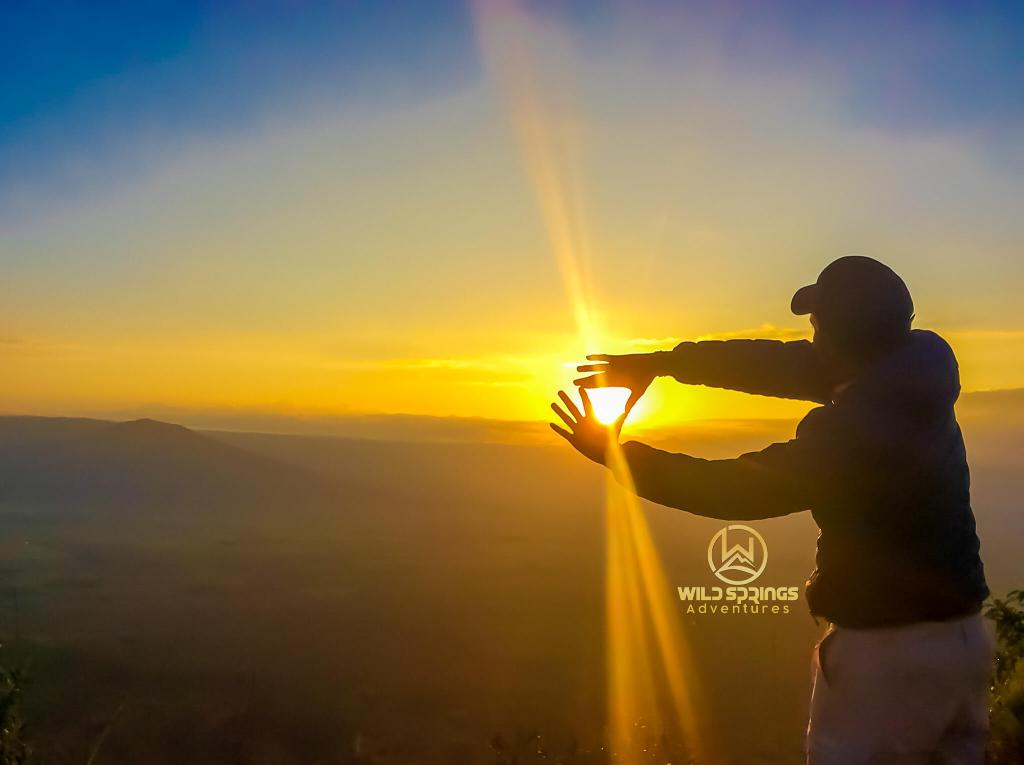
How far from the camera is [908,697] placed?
2369 mm

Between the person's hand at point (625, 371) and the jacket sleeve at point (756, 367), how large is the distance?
0.08 meters

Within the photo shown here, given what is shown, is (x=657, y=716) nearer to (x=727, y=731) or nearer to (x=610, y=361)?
(x=727, y=731)

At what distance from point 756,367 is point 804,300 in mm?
476

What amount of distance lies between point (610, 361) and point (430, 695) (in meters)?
69.4

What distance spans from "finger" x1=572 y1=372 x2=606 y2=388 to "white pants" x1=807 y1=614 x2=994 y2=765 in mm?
1166

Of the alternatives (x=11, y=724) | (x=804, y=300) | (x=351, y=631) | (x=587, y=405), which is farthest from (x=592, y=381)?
(x=351, y=631)

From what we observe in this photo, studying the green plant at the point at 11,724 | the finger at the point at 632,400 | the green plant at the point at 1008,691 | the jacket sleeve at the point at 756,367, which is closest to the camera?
the finger at the point at 632,400

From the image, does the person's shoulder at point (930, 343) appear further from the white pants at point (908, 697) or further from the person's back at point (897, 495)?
the white pants at point (908, 697)

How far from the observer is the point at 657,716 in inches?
2376

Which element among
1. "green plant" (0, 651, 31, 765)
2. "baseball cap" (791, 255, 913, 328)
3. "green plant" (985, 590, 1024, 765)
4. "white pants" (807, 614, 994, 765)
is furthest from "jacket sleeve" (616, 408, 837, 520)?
"green plant" (0, 651, 31, 765)

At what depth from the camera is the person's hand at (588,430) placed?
257 centimetres

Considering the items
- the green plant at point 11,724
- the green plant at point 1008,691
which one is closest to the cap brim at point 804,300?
the green plant at point 1008,691

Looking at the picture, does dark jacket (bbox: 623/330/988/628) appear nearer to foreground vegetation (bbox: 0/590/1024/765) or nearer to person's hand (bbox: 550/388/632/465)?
person's hand (bbox: 550/388/632/465)

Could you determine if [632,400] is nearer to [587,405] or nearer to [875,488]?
[587,405]
